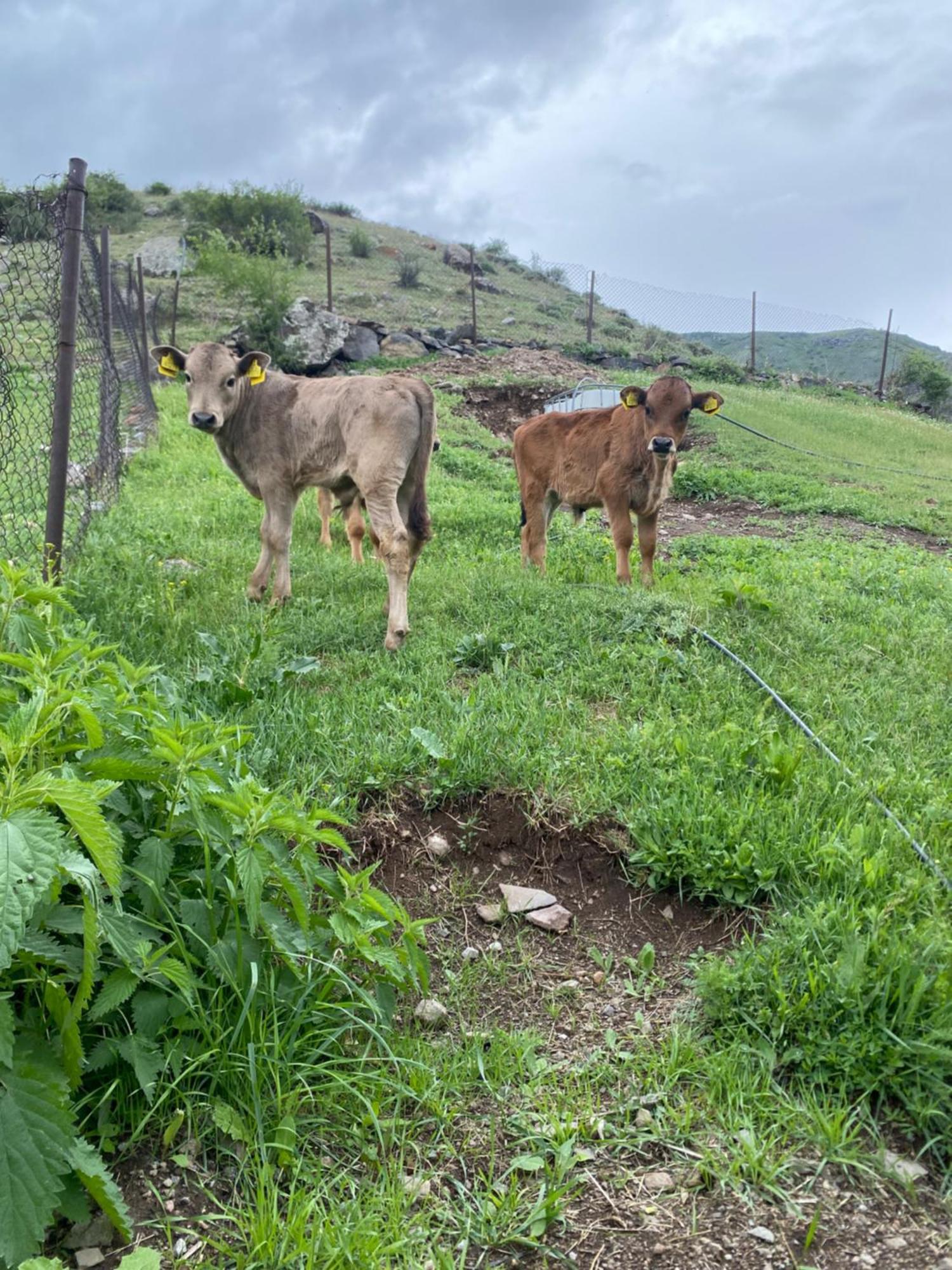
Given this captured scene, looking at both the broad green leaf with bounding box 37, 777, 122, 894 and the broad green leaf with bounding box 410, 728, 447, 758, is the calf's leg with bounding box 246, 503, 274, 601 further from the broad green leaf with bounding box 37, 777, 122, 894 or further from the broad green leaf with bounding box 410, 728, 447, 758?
the broad green leaf with bounding box 37, 777, 122, 894

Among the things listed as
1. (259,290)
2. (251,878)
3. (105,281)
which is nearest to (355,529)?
(105,281)

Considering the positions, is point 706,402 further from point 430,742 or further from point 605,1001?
point 605,1001

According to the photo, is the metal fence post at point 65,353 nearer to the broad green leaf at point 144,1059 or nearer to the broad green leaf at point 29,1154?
the broad green leaf at point 144,1059

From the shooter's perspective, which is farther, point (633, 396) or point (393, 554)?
point (633, 396)

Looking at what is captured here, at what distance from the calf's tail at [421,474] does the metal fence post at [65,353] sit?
7.32 feet

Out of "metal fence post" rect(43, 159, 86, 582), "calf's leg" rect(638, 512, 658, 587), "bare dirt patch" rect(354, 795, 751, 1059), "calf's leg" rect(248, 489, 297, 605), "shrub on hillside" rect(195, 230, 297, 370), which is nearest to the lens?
"bare dirt patch" rect(354, 795, 751, 1059)

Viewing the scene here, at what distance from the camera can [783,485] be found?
559 inches

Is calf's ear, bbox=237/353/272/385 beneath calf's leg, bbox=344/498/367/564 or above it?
above

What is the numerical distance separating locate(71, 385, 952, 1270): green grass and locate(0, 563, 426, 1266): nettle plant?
24 centimetres

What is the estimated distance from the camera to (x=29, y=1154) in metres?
1.71

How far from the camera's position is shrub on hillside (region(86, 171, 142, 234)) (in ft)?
148

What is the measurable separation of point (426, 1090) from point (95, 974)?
90 centimetres

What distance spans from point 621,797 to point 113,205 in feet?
176

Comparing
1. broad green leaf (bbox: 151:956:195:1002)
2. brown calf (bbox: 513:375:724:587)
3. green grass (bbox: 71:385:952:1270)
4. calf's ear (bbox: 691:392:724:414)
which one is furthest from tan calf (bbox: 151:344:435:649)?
broad green leaf (bbox: 151:956:195:1002)
